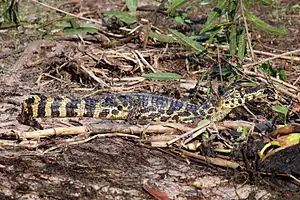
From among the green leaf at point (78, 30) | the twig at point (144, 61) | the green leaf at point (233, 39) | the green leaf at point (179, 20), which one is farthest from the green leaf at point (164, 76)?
the green leaf at point (179, 20)

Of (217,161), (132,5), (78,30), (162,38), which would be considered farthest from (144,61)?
(217,161)

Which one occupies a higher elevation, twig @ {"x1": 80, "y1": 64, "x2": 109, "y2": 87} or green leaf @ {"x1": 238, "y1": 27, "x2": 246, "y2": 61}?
green leaf @ {"x1": 238, "y1": 27, "x2": 246, "y2": 61}

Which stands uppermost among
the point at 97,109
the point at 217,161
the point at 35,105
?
the point at 35,105

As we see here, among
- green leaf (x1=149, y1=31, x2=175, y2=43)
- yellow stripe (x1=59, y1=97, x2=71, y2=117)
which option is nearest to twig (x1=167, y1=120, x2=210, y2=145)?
yellow stripe (x1=59, y1=97, x2=71, y2=117)

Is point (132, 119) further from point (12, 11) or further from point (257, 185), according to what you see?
point (12, 11)

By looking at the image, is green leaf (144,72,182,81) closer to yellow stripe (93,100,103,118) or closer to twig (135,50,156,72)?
yellow stripe (93,100,103,118)

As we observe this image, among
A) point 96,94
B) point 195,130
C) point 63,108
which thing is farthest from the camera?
point 96,94

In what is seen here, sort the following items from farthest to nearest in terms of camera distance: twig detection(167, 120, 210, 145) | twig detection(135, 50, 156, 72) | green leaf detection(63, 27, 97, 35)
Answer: green leaf detection(63, 27, 97, 35), twig detection(135, 50, 156, 72), twig detection(167, 120, 210, 145)

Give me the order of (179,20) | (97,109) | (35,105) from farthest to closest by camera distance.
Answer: (179,20), (97,109), (35,105)

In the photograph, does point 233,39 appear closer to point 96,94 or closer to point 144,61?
point 144,61
